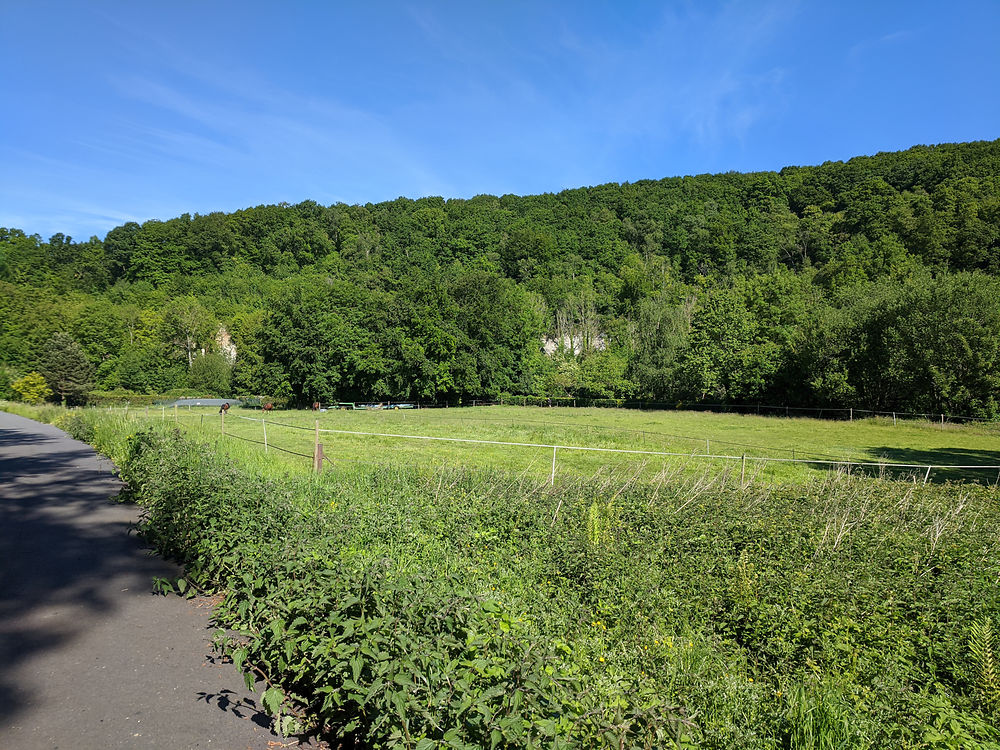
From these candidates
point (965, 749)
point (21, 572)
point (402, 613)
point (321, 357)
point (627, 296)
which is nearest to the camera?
point (402, 613)

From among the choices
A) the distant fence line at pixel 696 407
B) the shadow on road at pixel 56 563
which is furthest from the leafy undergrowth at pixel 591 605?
the distant fence line at pixel 696 407

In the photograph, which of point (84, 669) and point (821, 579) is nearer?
point (84, 669)

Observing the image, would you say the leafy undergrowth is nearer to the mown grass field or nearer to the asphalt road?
the asphalt road

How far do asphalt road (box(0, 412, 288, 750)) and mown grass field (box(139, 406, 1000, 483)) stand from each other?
591 centimetres

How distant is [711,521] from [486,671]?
686 cm

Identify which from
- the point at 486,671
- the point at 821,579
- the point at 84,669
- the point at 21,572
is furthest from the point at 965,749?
the point at 21,572

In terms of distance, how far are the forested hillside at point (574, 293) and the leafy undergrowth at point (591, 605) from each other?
41492 millimetres

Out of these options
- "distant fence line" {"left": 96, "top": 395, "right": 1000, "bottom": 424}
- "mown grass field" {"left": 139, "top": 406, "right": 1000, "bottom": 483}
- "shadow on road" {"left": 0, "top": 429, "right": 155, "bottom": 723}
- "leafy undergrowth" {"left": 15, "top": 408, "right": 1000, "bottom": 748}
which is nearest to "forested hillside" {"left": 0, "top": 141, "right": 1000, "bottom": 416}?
"distant fence line" {"left": 96, "top": 395, "right": 1000, "bottom": 424}

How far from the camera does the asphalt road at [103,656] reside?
12.5 feet

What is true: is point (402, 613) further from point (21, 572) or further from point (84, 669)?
point (21, 572)

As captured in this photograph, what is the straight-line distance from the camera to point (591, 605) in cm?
663

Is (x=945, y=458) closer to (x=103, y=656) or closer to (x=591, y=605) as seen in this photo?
(x=591, y=605)

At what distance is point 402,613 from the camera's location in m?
3.61

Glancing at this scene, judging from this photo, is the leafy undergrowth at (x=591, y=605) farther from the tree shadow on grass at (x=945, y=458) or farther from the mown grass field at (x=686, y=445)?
the tree shadow on grass at (x=945, y=458)
